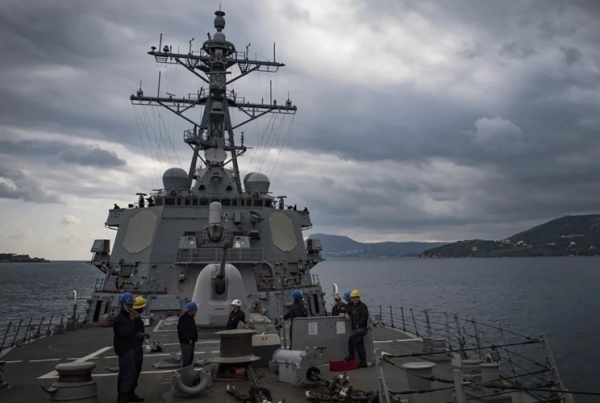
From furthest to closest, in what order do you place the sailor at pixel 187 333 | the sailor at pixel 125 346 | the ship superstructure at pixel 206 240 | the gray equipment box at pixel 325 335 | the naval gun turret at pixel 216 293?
the ship superstructure at pixel 206 240 → the naval gun turret at pixel 216 293 → the gray equipment box at pixel 325 335 → the sailor at pixel 187 333 → the sailor at pixel 125 346

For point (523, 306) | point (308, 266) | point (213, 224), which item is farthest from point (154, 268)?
point (523, 306)

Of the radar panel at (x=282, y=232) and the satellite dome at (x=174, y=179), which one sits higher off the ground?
the satellite dome at (x=174, y=179)

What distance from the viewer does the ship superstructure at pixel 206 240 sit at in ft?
51.4

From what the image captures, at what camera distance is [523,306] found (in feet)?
118

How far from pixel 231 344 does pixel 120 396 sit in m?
1.65

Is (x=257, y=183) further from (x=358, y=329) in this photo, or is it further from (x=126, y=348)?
(x=126, y=348)

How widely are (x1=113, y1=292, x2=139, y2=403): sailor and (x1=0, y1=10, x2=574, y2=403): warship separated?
389 mm

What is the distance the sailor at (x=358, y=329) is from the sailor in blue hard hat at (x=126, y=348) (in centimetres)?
318

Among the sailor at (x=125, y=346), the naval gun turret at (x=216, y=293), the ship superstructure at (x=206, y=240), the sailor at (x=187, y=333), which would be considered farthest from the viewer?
the ship superstructure at (x=206, y=240)

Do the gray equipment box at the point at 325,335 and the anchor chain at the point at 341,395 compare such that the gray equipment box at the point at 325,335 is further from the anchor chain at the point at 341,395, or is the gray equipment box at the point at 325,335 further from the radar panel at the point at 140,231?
the radar panel at the point at 140,231

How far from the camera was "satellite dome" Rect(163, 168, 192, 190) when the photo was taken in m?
20.4

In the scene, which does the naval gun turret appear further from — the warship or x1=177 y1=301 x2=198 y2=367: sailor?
x1=177 y1=301 x2=198 y2=367: sailor

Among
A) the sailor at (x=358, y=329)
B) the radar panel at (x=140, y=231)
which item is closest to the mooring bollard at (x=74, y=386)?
the sailor at (x=358, y=329)

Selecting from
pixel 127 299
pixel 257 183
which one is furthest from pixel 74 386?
pixel 257 183
